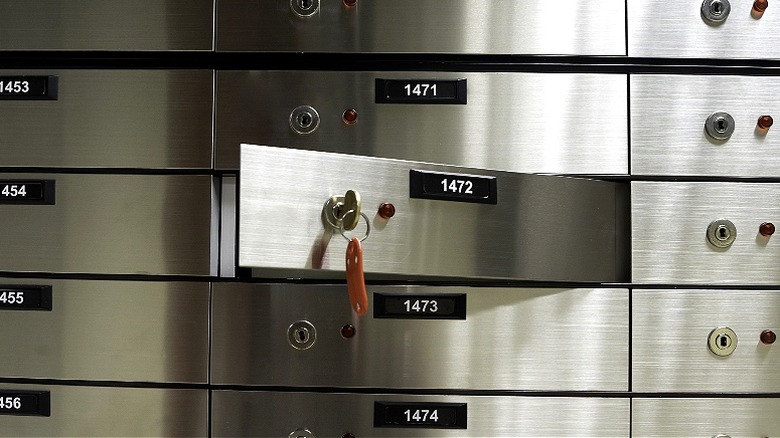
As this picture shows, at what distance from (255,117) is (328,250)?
0.47m

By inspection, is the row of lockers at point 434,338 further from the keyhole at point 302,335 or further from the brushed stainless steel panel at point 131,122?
the brushed stainless steel panel at point 131,122

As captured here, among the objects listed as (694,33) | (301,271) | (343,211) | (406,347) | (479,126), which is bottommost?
(406,347)

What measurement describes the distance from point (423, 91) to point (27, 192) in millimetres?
803

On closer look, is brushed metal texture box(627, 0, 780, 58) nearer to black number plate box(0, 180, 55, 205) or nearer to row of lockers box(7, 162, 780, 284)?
row of lockers box(7, 162, 780, 284)

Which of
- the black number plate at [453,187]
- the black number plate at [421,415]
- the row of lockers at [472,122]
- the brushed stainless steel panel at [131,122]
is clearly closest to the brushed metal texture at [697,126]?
the row of lockers at [472,122]

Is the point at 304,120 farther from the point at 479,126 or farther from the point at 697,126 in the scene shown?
the point at 697,126

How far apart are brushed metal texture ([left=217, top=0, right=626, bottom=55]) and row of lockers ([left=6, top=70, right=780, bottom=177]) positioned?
0.06m

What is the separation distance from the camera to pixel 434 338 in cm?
131

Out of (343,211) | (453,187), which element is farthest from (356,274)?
(453,187)

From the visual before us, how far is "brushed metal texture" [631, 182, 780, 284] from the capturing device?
1.32 metres

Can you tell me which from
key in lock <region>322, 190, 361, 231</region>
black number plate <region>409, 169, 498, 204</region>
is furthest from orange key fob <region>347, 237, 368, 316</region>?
black number plate <region>409, 169, 498, 204</region>

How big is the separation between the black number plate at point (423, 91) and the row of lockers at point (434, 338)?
37cm

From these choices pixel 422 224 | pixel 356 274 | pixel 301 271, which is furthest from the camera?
pixel 301 271

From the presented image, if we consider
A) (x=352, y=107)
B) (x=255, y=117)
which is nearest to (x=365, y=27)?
(x=352, y=107)
